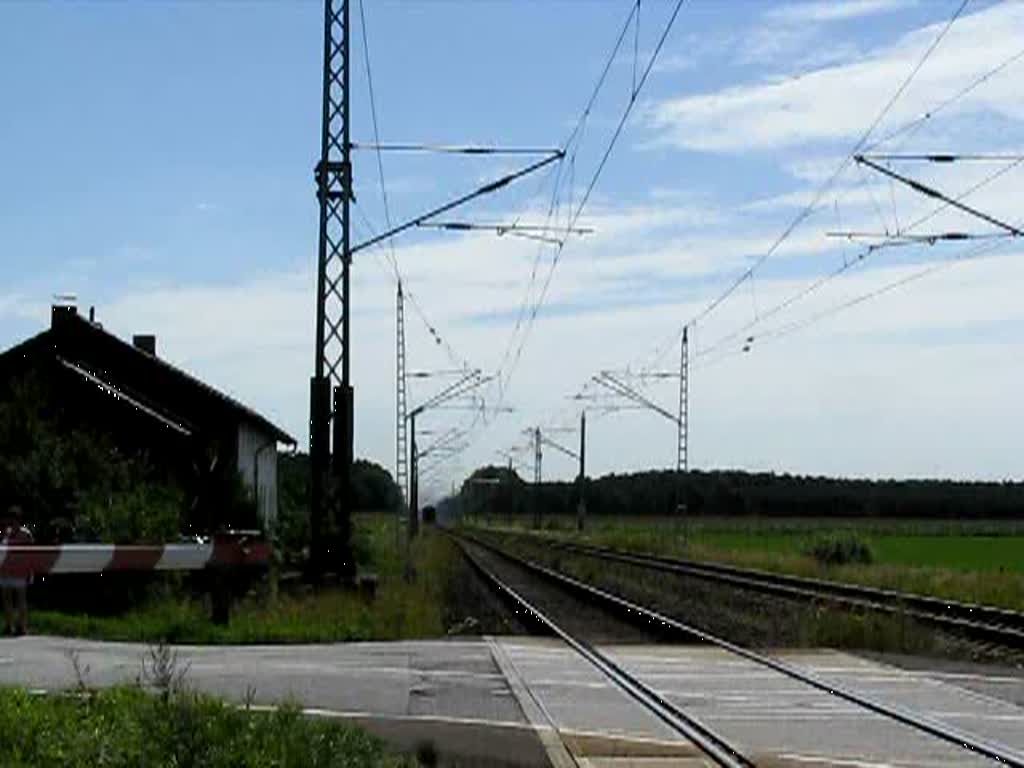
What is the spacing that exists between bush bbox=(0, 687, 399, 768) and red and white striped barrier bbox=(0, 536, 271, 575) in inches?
402

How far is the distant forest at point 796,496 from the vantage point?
17588cm

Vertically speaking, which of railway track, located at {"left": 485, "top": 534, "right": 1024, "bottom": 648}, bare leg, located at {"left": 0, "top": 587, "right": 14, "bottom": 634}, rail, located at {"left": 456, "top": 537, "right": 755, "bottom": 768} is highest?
bare leg, located at {"left": 0, "top": 587, "right": 14, "bottom": 634}

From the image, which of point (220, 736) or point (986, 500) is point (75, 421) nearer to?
point (220, 736)

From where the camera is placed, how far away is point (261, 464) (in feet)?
202

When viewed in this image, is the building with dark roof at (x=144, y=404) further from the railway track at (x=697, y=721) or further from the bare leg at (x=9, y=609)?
the bare leg at (x=9, y=609)

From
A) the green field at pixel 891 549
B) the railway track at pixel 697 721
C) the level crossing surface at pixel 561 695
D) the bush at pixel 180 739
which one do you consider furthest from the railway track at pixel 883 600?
the bush at pixel 180 739

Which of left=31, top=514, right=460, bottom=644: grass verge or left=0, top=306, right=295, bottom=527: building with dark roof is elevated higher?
left=0, top=306, right=295, bottom=527: building with dark roof

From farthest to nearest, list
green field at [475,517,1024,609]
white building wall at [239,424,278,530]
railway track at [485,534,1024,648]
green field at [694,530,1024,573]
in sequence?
green field at [694,530,1024,573] < white building wall at [239,424,278,530] < green field at [475,517,1024,609] < railway track at [485,534,1024,648]

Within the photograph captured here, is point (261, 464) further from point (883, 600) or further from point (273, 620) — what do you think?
point (273, 620)

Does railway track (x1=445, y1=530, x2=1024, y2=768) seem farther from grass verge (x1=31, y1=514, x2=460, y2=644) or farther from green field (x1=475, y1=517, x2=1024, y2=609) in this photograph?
green field (x1=475, y1=517, x2=1024, y2=609)

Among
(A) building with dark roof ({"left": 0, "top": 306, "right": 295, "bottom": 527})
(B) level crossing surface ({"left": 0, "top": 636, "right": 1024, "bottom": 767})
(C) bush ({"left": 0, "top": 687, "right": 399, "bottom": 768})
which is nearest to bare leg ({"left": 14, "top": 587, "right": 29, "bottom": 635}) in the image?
(B) level crossing surface ({"left": 0, "top": 636, "right": 1024, "bottom": 767})

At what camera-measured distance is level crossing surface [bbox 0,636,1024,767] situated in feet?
45.8

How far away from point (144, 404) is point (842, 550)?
35.3m

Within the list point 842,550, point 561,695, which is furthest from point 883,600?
point 842,550
